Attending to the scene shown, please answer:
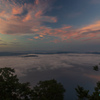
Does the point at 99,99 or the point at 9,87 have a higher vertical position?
the point at 9,87

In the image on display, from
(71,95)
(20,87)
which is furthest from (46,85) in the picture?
(71,95)

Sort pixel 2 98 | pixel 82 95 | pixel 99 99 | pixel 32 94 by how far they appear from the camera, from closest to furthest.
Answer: pixel 2 98 < pixel 99 99 < pixel 32 94 < pixel 82 95

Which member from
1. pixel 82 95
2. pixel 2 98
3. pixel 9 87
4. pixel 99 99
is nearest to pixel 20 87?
pixel 9 87

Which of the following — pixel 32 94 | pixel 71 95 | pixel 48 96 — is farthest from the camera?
pixel 71 95

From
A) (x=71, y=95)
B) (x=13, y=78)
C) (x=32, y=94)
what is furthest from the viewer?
(x=71, y=95)

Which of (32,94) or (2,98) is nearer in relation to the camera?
(2,98)

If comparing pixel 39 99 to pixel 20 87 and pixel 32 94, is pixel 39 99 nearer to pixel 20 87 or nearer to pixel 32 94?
pixel 32 94

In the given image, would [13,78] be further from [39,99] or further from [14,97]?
[39,99]

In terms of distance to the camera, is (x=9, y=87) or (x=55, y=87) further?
(x=55, y=87)

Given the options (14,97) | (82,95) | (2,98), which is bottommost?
(82,95)
